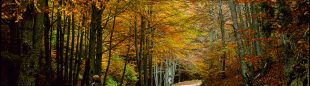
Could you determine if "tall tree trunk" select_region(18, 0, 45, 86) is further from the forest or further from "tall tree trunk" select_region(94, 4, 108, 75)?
"tall tree trunk" select_region(94, 4, 108, 75)

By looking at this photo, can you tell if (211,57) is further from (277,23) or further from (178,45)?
(277,23)

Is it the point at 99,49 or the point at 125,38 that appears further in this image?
the point at 125,38

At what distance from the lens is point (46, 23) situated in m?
13.9

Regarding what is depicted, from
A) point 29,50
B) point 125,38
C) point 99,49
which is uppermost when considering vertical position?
point 125,38

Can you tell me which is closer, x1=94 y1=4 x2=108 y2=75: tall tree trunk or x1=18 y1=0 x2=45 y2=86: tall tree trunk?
x1=18 y1=0 x2=45 y2=86: tall tree trunk

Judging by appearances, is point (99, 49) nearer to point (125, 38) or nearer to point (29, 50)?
point (125, 38)

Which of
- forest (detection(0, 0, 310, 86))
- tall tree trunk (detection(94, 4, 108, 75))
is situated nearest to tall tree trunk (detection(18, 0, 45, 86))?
forest (detection(0, 0, 310, 86))

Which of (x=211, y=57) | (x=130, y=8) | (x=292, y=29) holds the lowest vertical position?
(x=211, y=57)

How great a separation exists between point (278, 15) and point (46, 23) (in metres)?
8.19

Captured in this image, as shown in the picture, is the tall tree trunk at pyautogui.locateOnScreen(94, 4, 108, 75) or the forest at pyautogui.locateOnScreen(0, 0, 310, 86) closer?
the forest at pyautogui.locateOnScreen(0, 0, 310, 86)

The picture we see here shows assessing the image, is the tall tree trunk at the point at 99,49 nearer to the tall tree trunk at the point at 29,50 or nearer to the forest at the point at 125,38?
the forest at the point at 125,38

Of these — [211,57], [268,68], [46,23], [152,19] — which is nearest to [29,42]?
[46,23]

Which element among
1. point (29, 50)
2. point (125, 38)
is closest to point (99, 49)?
point (125, 38)

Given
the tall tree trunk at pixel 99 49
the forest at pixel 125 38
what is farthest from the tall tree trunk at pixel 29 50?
→ the tall tree trunk at pixel 99 49
